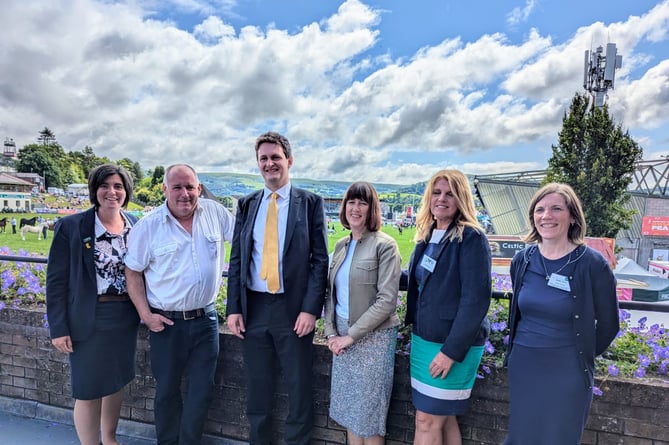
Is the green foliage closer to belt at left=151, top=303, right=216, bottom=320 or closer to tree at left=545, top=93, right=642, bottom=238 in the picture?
belt at left=151, top=303, right=216, bottom=320

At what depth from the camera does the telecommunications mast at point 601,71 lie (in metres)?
33.2

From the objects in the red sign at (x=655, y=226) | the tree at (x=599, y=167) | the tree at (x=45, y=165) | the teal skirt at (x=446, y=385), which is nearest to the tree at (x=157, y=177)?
the teal skirt at (x=446, y=385)

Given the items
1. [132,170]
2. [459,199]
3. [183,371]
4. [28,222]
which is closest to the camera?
[459,199]

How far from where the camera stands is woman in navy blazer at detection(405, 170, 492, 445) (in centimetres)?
173

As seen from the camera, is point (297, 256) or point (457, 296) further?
point (297, 256)

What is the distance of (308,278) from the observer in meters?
2.17

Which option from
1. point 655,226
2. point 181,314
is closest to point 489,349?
point 181,314

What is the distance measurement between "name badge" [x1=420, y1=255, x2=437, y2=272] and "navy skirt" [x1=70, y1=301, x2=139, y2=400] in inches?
69.3

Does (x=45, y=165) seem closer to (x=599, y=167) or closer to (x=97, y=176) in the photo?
(x=97, y=176)

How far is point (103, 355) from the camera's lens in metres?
2.23

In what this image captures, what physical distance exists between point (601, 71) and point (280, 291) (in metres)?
42.4

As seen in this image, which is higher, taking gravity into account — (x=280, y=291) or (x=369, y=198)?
(x=369, y=198)

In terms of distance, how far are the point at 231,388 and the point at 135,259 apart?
3.47 feet

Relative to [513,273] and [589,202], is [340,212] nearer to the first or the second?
[513,273]
